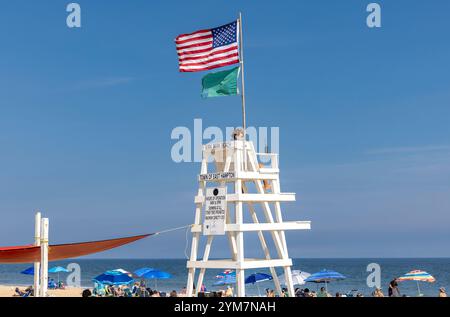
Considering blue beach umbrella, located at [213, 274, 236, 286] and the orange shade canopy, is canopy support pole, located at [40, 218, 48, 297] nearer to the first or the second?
the orange shade canopy

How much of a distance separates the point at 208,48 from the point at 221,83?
1388mm

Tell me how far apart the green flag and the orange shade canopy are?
222 inches

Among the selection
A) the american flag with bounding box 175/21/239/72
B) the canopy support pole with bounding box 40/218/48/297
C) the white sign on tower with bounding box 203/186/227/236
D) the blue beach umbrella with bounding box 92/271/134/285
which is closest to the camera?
the canopy support pole with bounding box 40/218/48/297

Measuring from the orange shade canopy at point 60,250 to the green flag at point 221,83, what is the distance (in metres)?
5.63

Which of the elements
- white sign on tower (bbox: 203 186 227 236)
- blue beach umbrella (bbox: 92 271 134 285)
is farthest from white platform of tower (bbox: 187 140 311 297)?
blue beach umbrella (bbox: 92 271 134 285)

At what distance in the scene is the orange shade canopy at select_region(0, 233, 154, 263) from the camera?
22.6 m

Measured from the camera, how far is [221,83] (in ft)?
82.4

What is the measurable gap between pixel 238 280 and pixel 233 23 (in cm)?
922

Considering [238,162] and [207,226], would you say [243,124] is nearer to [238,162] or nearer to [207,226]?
[238,162]

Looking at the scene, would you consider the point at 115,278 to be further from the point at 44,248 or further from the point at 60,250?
the point at 44,248

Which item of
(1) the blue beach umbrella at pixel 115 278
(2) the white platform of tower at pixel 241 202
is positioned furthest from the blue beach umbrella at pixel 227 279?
(2) the white platform of tower at pixel 241 202
